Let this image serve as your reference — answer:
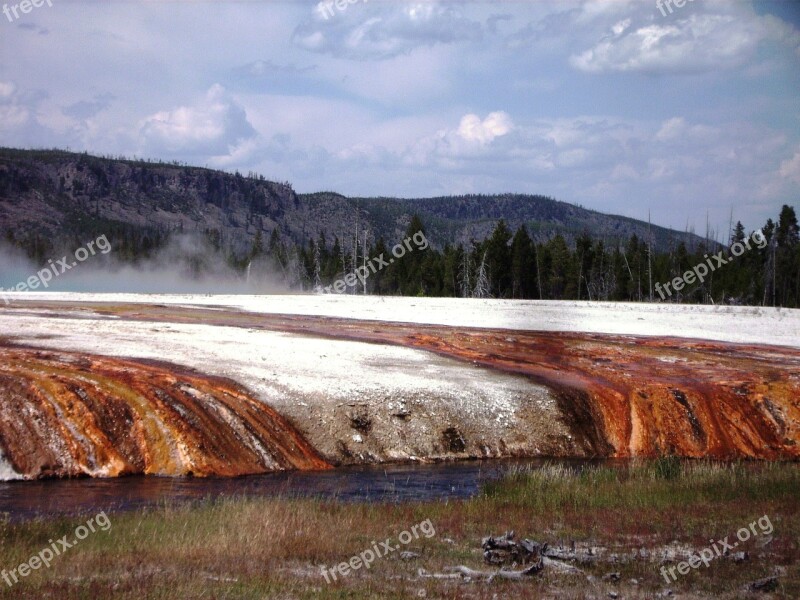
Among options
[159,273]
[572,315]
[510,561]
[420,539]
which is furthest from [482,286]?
[510,561]

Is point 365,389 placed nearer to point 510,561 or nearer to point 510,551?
point 510,551

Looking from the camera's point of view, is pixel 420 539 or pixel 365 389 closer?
pixel 420 539

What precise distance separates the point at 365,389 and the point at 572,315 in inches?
1085

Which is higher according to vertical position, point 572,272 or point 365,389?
point 572,272

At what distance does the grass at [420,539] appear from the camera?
1041cm

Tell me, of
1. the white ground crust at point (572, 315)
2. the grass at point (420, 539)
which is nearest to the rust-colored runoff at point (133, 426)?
the grass at point (420, 539)

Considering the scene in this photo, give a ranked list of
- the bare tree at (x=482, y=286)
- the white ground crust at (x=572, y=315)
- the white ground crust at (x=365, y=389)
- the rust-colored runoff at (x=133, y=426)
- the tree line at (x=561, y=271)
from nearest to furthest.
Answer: the rust-colored runoff at (x=133, y=426)
the white ground crust at (x=365, y=389)
the white ground crust at (x=572, y=315)
the bare tree at (x=482, y=286)
the tree line at (x=561, y=271)

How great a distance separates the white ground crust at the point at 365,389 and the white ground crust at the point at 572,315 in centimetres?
1607

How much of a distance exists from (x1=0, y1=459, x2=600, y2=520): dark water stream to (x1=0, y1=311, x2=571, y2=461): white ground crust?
5.51 feet

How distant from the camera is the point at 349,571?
11.3m

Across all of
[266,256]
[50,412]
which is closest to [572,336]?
[50,412]

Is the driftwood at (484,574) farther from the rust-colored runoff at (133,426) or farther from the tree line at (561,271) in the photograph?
the tree line at (561,271)

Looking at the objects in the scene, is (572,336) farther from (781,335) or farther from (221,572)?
(221,572)

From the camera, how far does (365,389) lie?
25047 mm
